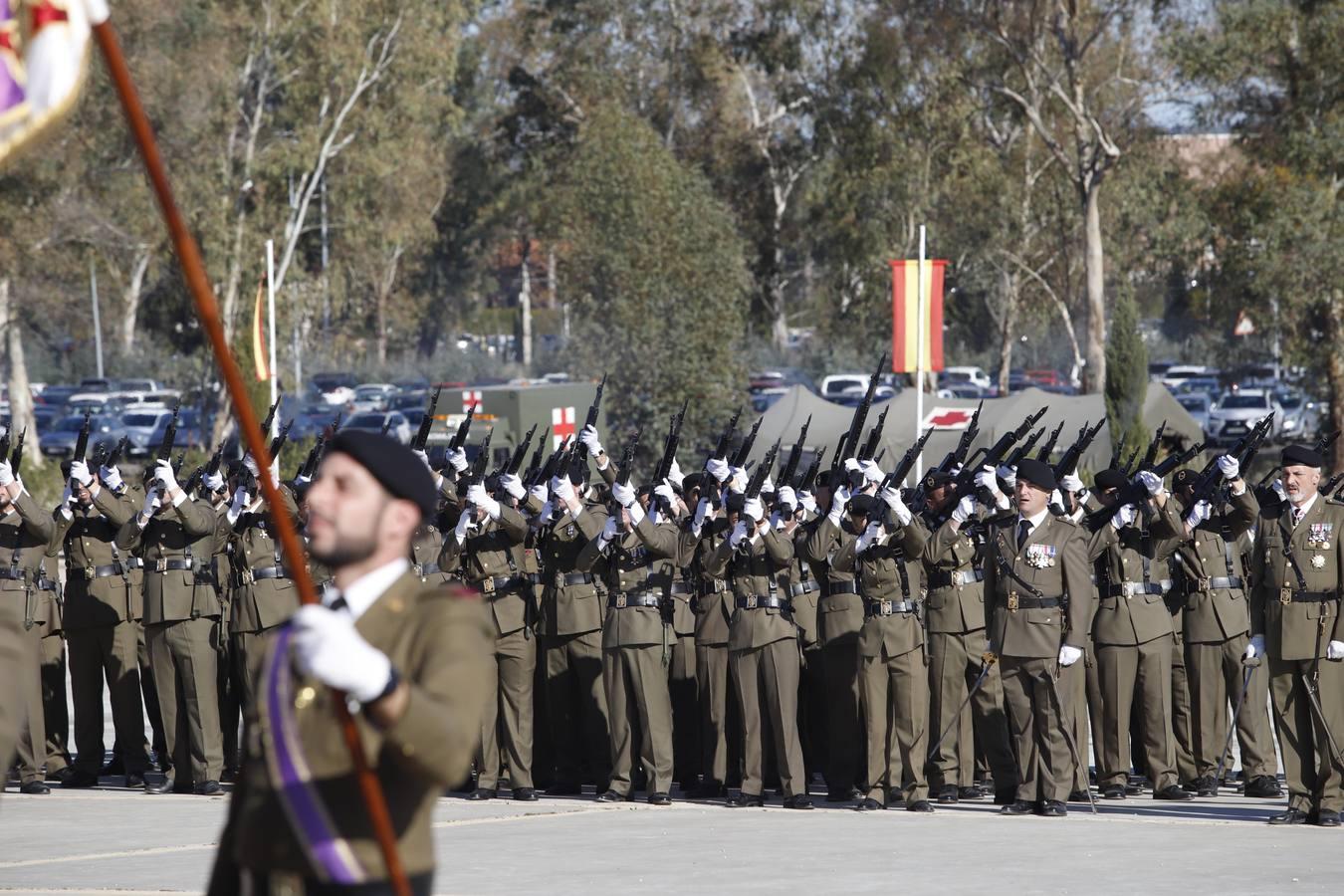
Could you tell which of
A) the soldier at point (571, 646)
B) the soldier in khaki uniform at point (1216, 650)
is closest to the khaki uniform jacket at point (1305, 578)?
the soldier in khaki uniform at point (1216, 650)

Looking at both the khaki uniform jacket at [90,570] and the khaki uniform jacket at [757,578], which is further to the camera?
the khaki uniform jacket at [90,570]

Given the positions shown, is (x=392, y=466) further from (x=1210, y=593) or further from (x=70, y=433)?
(x=70, y=433)

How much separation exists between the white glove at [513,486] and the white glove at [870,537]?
72.2 inches

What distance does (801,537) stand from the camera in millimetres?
10516

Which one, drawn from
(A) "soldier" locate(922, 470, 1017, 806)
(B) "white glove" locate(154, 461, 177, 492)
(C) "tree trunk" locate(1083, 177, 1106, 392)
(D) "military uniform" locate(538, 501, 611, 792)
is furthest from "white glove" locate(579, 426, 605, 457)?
(C) "tree trunk" locate(1083, 177, 1106, 392)

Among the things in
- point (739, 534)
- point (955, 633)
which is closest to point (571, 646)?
point (739, 534)

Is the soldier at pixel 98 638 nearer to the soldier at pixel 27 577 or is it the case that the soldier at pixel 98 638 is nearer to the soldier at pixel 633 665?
the soldier at pixel 27 577

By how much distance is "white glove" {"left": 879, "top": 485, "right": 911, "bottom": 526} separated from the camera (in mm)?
9672

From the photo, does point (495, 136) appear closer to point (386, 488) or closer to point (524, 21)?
point (524, 21)

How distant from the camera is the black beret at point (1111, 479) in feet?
34.5

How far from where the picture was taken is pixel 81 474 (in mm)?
10312

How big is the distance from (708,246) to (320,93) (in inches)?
379

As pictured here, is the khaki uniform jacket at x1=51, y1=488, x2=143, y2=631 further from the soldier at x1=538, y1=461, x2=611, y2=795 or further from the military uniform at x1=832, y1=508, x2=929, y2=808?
the military uniform at x1=832, y1=508, x2=929, y2=808

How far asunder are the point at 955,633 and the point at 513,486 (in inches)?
97.0
